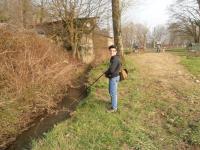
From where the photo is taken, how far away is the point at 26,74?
37.3 feet

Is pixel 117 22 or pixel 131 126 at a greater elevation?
pixel 117 22

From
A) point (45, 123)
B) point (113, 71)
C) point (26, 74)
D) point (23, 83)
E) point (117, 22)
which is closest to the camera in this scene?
point (113, 71)

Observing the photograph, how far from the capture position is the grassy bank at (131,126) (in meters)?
6.81

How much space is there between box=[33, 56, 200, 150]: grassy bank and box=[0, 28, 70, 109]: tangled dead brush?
226cm

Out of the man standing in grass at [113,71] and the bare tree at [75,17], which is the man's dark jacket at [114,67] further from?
the bare tree at [75,17]

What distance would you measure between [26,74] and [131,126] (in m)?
5.57

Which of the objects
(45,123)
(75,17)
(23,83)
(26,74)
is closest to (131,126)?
(45,123)

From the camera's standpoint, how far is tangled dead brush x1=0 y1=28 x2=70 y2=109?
10344 mm

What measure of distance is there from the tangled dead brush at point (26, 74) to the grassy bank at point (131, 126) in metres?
2.26

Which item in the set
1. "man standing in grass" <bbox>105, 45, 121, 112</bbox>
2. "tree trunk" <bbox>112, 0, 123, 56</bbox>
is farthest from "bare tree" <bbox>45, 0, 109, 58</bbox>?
"man standing in grass" <bbox>105, 45, 121, 112</bbox>

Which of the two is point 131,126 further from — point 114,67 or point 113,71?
point 114,67

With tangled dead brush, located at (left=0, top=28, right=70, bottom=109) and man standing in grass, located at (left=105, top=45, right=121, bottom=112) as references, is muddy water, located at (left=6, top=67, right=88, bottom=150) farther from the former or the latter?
man standing in grass, located at (left=105, top=45, right=121, bottom=112)

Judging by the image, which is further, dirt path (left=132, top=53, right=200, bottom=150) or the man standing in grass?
the man standing in grass

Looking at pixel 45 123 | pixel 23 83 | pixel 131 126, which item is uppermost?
pixel 23 83
